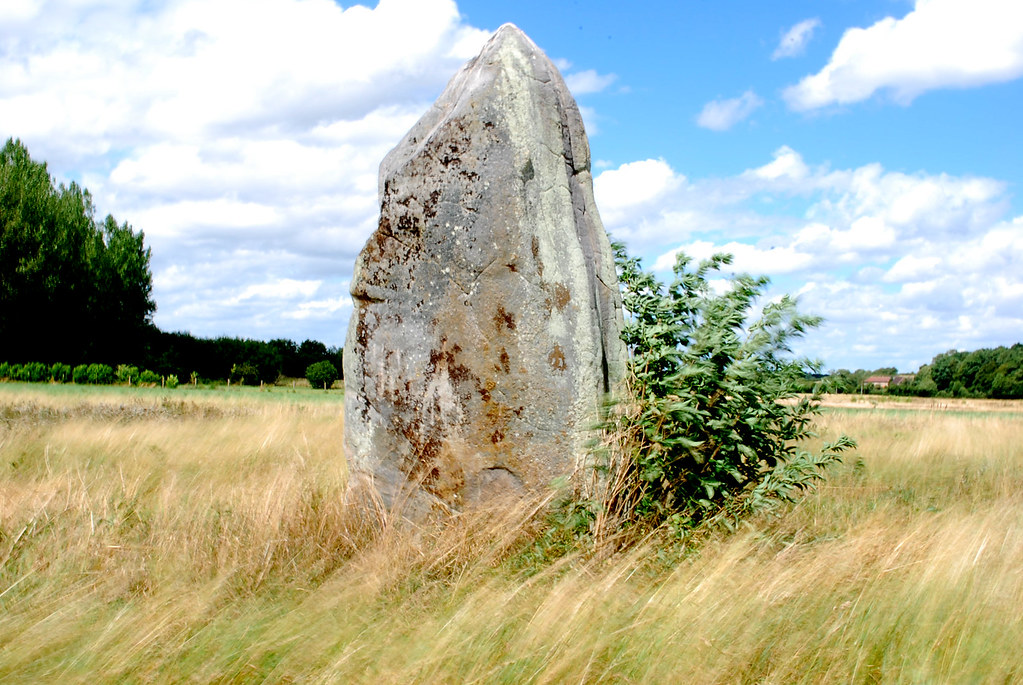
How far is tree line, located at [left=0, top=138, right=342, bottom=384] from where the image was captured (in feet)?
103

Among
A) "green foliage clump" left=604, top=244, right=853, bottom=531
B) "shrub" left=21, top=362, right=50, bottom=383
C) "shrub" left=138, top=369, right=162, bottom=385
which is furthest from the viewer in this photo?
"shrub" left=138, top=369, right=162, bottom=385

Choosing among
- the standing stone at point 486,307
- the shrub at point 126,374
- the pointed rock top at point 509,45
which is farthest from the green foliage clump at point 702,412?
the shrub at point 126,374

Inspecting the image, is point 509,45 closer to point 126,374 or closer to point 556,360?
point 556,360

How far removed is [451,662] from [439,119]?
3945 mm

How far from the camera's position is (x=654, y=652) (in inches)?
131

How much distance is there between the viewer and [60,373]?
3031cm

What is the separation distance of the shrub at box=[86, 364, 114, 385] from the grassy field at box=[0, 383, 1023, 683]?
25.7 metres

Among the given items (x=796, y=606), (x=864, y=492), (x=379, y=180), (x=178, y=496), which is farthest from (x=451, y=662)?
(x=864, y=492)

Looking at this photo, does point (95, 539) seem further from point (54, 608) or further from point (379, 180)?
point (379, 180)

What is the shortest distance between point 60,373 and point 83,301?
164 inches

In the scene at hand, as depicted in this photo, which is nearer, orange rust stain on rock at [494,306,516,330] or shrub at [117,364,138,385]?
orange rust stain on rock at [494,306,516,330]

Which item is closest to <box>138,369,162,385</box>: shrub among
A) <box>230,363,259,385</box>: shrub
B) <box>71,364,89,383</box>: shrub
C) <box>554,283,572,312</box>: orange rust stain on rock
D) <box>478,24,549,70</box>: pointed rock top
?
<box>71,364,89,383</box>: shrub

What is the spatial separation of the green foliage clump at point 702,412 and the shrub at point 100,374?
96.5 feet

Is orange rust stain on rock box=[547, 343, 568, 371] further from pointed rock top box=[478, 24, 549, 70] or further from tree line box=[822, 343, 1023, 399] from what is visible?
tree line box=[822, 343, 1023, 399]
